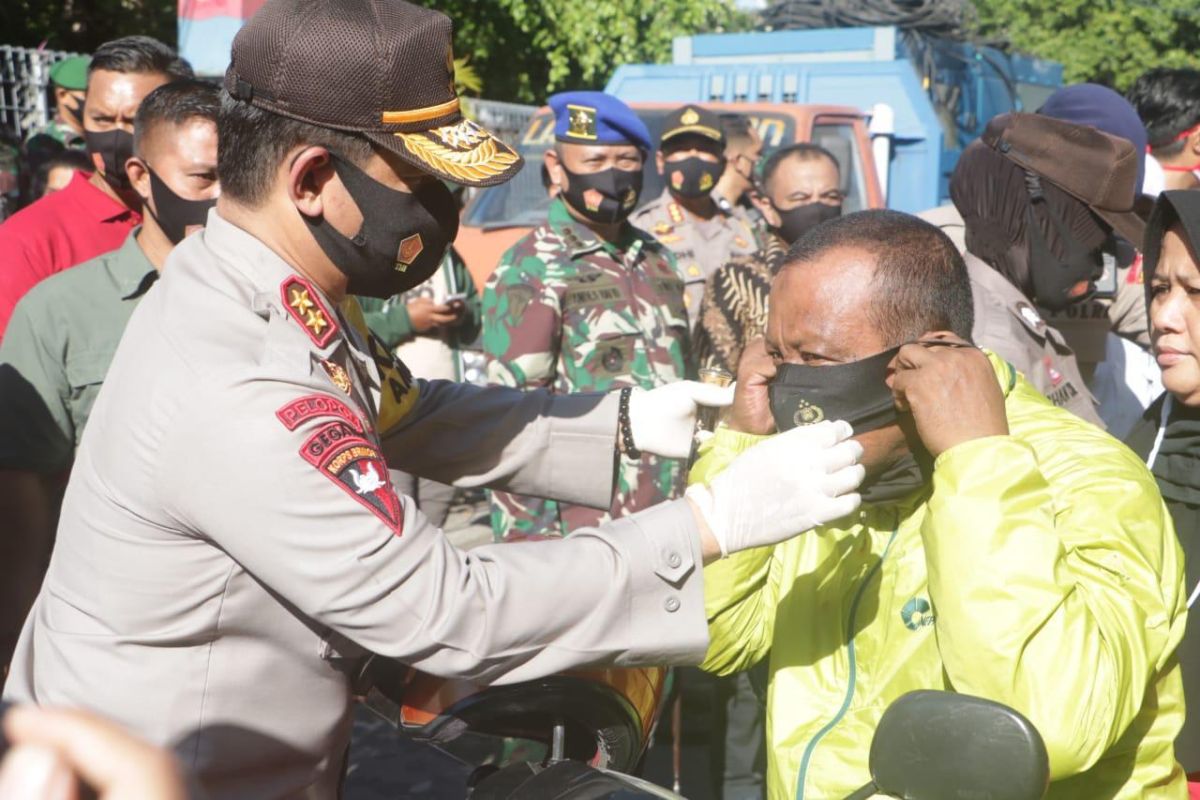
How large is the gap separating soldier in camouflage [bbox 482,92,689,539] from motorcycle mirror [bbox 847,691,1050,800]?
2.76m

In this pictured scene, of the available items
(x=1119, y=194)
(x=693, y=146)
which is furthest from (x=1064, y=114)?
(x=693, y=146)

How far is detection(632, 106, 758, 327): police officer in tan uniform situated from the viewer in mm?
6762

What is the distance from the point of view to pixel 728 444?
8.50 feet

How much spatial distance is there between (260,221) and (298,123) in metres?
0.17

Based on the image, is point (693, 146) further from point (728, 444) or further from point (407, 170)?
point (407, 170)

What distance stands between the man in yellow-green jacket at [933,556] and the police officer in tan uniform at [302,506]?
23 centimetres

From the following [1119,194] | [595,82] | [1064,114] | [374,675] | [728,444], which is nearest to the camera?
[374,675]

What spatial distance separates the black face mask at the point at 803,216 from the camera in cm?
559

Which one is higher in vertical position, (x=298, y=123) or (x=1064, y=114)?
(x=298, y=123)

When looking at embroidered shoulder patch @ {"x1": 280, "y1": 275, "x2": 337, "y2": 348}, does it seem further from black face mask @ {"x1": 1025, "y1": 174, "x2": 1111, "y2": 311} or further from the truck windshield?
the truck windshield

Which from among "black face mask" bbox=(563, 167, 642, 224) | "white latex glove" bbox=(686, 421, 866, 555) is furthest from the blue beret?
"white latex glove" bbox=(686, 421, 866, 555)

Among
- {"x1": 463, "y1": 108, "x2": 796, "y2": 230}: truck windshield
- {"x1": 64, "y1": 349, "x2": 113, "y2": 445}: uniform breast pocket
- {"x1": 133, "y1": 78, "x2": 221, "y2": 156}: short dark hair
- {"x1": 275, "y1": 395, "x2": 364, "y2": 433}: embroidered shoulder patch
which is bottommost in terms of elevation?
{"x1": 463, "y1": 108, "x2": 796, "y2": 230}: truck windshield

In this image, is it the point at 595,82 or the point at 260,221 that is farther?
the point at 595,82

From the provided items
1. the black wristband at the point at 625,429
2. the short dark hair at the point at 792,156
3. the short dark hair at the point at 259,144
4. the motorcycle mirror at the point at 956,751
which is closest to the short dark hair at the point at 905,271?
the black wristband at the point at 625,429
